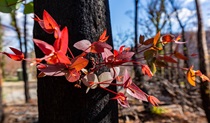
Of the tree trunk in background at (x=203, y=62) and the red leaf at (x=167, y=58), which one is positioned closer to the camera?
the red leaf at (x=167, y=58)

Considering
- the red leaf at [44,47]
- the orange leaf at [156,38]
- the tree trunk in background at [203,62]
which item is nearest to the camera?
the red leaf at [44,47]

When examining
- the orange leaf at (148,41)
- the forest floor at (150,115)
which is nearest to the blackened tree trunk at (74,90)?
the orange leaf at (148,41)

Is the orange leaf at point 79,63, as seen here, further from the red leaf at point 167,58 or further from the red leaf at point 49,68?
the red leaf at point 167,58

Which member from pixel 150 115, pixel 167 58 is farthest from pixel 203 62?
pixel 167 58

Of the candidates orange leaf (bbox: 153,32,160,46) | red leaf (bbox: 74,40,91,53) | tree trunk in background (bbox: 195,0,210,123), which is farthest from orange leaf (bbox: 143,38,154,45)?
tree trunk in background (bbox: 195,0,210,123)

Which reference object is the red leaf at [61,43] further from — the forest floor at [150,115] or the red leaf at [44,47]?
the forest floor at [150,115]

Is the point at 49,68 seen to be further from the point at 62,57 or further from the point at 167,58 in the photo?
the point at 167,58

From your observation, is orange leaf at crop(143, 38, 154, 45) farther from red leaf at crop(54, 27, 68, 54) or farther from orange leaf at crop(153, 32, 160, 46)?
red leaf at crop(54, 27, 68, 54)

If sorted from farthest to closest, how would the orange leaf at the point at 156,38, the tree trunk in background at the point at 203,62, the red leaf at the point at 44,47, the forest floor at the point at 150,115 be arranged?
the forest floor at the point at 150,115
the tree trunk in background at the point at 203,62
the orange leaf at the point at 156,38
the red leaf at the point at 44,47

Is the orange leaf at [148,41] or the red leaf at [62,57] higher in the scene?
the orange leaf at [148,41]
